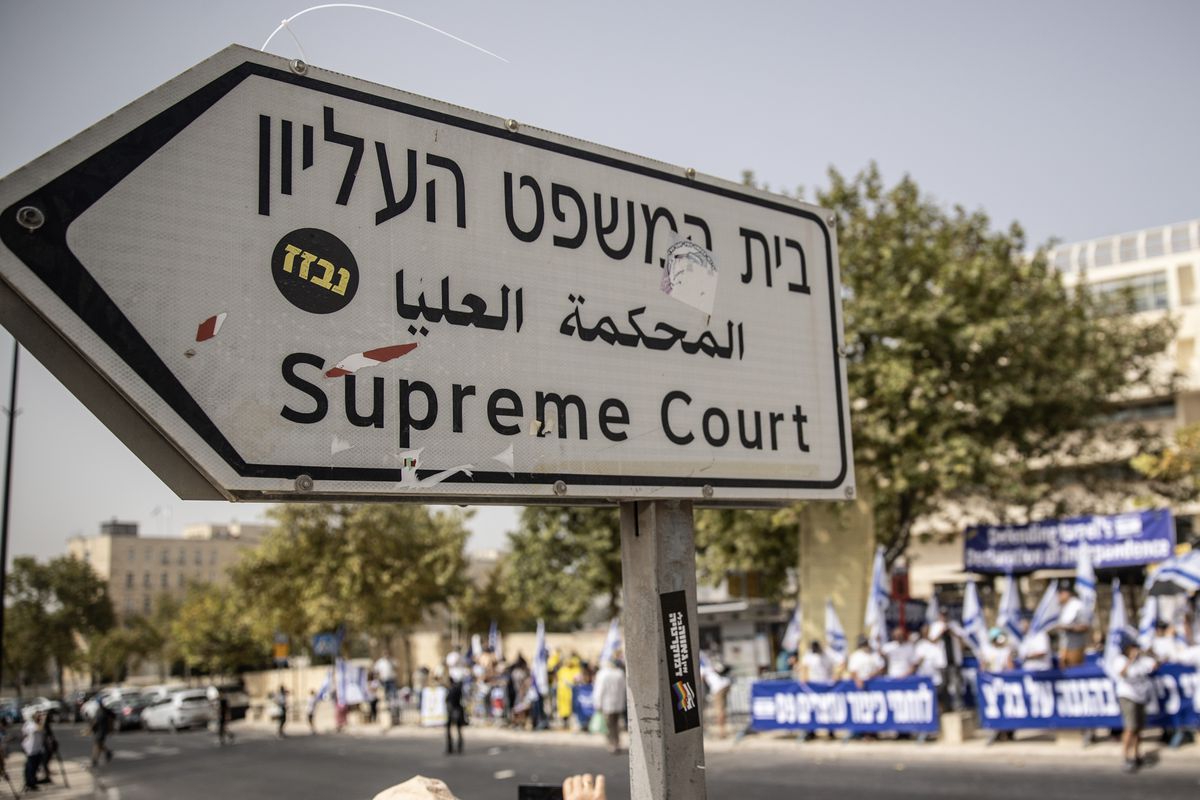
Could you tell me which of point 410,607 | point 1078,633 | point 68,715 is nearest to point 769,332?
point 1078,633

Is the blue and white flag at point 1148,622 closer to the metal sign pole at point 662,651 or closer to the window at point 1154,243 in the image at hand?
the metal sign pole at point 662,651

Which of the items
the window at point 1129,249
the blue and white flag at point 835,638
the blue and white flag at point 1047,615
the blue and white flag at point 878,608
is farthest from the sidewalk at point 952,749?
the window at point 1129,249

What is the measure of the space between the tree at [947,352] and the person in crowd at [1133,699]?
288 inches

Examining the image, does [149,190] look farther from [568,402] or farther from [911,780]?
[911,780]

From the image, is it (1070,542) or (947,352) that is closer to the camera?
(1070,542)

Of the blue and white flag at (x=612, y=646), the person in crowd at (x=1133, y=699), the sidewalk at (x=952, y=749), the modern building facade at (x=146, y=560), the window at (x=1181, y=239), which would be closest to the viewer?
the person in crowd at (x=1133, y=699)

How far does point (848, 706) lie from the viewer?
16.9 metres

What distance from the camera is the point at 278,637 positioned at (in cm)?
3878

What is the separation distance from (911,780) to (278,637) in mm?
30816

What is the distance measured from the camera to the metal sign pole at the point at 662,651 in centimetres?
247

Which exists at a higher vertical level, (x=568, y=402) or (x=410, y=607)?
(x=568, y=402)

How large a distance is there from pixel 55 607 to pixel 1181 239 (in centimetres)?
8573

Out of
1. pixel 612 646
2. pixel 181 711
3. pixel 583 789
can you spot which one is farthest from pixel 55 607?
pixel 583 789

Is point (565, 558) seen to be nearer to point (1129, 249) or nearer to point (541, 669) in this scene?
point (541, 669)
